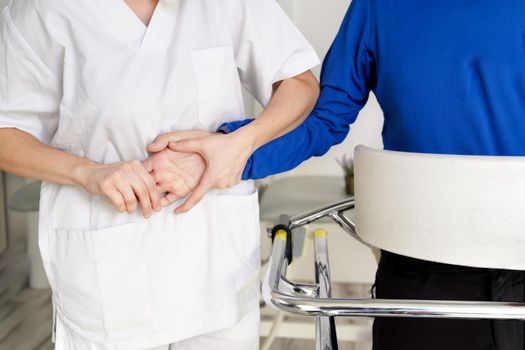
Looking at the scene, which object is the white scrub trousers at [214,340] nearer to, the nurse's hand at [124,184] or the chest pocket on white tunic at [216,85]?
the nurse's hand at [124,184]

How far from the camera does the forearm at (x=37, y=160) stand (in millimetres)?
1322

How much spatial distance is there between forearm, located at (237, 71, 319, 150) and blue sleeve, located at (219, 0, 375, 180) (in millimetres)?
15

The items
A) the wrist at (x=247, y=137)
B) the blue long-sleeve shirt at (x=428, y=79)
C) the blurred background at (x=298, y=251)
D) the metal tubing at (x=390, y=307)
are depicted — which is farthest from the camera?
the blurred background at (x=298, y=251)

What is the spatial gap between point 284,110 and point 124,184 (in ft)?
1.15

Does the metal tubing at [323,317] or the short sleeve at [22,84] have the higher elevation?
the short sleeve at [22,84]

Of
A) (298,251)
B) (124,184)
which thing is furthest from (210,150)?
(298,251)

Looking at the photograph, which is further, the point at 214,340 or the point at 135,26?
the point at 214,340

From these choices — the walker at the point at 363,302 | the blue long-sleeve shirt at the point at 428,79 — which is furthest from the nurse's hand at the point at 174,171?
the walker at the point at 363,302

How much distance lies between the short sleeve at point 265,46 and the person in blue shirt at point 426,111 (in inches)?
2.9

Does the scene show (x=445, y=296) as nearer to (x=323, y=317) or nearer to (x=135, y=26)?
(x=323, y=317)

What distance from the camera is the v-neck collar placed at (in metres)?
1.32

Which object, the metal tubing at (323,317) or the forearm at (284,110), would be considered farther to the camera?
the forearm at (284,110)

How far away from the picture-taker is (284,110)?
1.42 metres

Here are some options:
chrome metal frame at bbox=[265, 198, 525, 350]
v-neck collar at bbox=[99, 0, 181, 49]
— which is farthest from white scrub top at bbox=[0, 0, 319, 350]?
chrome metal frame at bbox=[265, 198, 525, 350]
